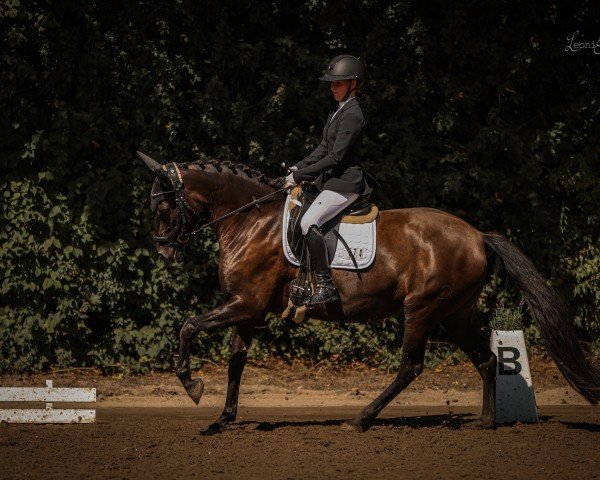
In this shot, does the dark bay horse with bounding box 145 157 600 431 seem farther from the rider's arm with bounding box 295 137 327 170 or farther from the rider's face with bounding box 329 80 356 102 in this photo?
the rider's face with bounding box 329 80 356 102

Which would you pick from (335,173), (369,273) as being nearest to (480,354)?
(369,273)

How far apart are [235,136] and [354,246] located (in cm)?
363

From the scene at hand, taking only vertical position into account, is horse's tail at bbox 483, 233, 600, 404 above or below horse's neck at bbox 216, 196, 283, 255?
below

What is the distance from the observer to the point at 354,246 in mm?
7539

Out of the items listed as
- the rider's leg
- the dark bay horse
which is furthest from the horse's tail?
Answer: the rider's leg

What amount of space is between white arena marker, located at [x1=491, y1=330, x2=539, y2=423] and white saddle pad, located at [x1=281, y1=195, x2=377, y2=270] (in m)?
1.83

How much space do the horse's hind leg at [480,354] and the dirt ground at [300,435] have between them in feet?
0.69

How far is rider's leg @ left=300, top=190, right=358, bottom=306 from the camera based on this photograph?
7359 mm

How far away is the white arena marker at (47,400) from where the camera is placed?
7.12 metres

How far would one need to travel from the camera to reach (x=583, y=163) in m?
11.0

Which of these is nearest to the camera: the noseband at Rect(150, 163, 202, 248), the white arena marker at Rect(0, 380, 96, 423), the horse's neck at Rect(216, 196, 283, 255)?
the white arena marker at Rect(0, 380, 96, 423)

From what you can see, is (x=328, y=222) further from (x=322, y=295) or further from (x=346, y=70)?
(x=346, y=70)

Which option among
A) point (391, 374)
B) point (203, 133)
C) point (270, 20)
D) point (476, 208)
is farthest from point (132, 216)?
point (476, 208)

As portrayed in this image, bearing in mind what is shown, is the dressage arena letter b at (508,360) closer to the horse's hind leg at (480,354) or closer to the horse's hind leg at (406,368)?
the horse's hind leg at (480,354)
